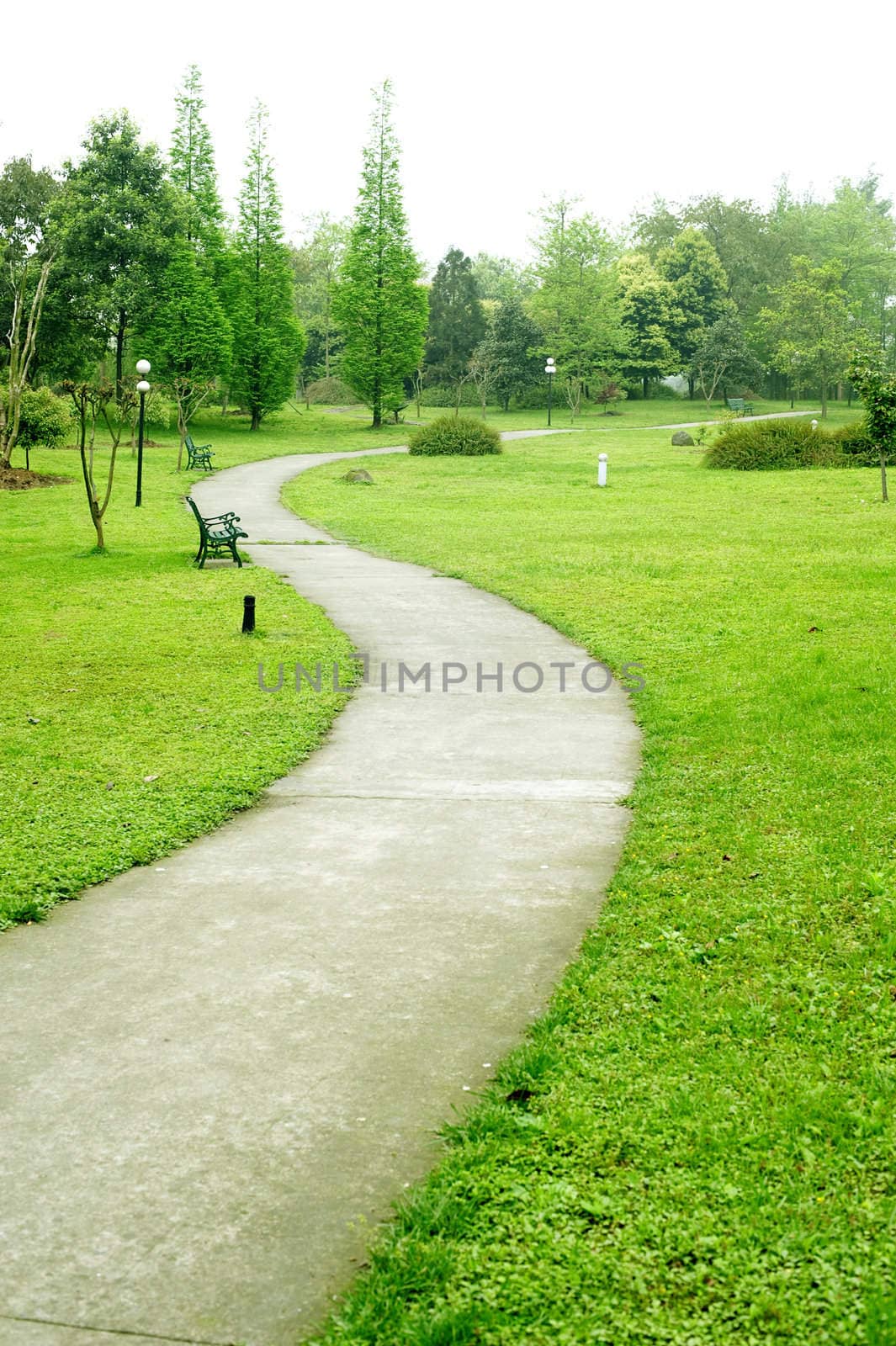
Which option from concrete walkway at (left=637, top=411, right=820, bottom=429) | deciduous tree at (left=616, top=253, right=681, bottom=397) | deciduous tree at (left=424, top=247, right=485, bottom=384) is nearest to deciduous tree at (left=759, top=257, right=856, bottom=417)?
concrete walkway at (left=637, top=411, right=820, bottom=429)

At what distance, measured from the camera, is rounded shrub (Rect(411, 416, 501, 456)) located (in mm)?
34688

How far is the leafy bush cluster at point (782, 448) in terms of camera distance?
28.7 metres

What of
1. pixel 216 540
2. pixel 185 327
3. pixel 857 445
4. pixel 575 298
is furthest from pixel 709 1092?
pixel 575 298

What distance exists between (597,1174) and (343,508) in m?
20.1

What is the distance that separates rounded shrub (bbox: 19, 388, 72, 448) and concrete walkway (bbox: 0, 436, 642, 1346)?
23.9 metres

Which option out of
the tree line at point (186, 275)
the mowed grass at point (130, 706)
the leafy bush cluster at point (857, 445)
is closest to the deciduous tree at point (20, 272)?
the tree line at point (186, 275)

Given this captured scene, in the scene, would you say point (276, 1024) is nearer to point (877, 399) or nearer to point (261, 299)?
point (877, 399)

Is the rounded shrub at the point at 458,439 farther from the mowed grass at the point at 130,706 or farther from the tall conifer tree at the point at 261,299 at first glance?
the mowed grass at the point at 130,706

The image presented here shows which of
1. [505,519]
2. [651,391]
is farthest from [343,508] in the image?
[651,391]

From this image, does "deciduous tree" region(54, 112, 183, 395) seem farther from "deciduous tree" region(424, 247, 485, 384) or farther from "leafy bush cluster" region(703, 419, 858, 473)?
"deciduous tree" region(424, 247, 485, 384)

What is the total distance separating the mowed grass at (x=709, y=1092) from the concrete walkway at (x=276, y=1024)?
0.18m

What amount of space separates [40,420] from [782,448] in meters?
18.6

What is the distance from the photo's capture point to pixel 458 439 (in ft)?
114

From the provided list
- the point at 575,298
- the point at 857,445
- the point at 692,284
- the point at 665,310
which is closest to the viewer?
the point at 857,445
